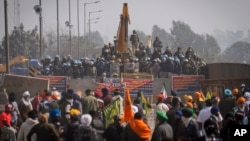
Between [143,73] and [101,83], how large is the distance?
9.18ft

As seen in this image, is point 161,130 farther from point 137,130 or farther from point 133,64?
point 133,64

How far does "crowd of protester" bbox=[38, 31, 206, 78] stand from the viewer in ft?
120

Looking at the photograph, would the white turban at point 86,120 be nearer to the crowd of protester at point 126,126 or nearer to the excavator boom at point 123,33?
the crowd of protester at point 126,126

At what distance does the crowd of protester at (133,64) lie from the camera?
36562 millimetres

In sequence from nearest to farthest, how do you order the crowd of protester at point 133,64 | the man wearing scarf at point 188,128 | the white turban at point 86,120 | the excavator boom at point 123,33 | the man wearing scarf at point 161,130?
1. the man wearing scarf at point 161,130
2. the white turban at point 86,120
3. the man wearing scarf at point 188,128
4. the crowd of protester at point 133,64
5. the excavator boom at point 123,33

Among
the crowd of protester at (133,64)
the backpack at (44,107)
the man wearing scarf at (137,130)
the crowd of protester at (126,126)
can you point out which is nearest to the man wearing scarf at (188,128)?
the crowd of protester at (126,126)

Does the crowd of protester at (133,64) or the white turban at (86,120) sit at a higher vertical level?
the crowd of protester at (133,64)

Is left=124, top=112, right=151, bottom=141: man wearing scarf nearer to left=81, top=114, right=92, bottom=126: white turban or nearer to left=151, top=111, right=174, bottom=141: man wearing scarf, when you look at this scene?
left=151, top=111, right=174, bottom=141: man wearing scarf

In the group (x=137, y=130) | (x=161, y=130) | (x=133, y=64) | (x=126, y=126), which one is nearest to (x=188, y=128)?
(x=161, y=130)

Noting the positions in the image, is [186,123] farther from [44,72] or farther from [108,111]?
[44,72]

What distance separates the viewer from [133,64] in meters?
37.2

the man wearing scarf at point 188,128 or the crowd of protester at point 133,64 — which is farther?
the crowd of protester at point 133,64

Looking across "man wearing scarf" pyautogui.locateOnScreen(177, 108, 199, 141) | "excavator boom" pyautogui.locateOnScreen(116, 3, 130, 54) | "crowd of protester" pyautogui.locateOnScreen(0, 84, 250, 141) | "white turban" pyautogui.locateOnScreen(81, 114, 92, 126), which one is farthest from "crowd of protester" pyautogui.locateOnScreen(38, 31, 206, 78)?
"white turban" pyautogui.locateOnScreen(81, 114, 92, 126)

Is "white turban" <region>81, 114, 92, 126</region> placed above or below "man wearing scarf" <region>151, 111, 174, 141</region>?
above
